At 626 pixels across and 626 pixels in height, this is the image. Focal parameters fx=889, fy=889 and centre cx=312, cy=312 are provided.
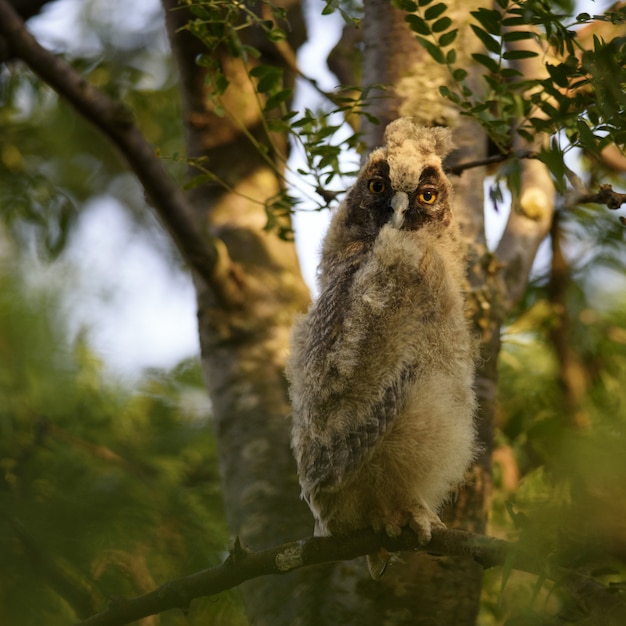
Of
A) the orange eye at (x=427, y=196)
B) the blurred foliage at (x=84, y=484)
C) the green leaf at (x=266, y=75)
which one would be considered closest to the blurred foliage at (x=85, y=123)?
the blurred foliage at (x=84, y=484)

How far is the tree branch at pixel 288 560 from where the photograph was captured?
1784 mm

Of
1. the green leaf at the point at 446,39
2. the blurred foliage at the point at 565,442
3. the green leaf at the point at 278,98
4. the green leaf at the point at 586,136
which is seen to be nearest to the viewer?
the blurred foliage at the point at 565,442

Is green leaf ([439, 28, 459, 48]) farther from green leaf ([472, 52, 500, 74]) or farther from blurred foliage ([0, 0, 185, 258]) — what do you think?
blurred foliage ([0, 0, 185, 258])

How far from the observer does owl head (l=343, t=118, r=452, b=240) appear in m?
2.41

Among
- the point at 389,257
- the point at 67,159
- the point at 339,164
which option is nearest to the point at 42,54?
the point at 339,164

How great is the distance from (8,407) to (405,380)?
1.05 metres

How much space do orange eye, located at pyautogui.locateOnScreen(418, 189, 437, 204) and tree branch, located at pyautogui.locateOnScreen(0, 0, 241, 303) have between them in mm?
798

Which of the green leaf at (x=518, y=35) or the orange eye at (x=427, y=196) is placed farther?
the orange eye at (x=427, y=196)

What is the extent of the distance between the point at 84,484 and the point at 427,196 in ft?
4.08

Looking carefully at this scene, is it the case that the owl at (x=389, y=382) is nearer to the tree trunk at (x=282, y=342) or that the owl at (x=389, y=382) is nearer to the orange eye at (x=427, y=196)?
the orange eye at (x=427, y=196)

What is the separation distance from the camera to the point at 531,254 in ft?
10.9

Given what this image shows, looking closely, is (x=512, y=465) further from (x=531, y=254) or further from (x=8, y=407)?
(x=8, y=407)

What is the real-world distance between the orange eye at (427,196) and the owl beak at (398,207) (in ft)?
0.17

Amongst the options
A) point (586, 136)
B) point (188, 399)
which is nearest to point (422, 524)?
point (586, 136)
